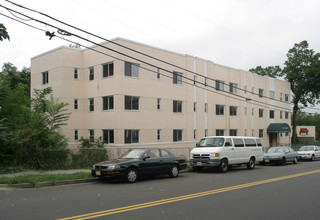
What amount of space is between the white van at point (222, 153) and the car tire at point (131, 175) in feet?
16.8

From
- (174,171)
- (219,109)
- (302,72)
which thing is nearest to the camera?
(174,171)

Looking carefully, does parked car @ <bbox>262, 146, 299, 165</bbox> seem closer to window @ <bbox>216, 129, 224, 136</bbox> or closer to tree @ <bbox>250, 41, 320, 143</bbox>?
window @ <bbox>216, 129, 224, 136</bbox>

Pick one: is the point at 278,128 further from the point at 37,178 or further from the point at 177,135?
the point at 37,178

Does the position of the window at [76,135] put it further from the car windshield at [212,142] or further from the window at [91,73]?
the car windshield at [212,142]

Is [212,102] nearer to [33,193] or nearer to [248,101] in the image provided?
[248,101]

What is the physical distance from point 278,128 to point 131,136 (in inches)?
885

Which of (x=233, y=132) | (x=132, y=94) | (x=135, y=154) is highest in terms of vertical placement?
(x=132, y=94)

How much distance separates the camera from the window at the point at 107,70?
80.4 ft

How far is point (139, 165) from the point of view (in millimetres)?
13141

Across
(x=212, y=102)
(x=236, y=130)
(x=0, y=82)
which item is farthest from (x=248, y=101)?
(x=0, y=82)

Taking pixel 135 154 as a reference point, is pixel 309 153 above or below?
below

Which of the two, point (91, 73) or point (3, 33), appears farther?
point (91, 73)

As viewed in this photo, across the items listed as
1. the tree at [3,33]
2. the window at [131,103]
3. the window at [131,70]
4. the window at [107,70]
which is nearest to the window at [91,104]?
the window at [107,70]

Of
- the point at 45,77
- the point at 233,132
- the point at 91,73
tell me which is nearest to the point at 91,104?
the point at 91,73
